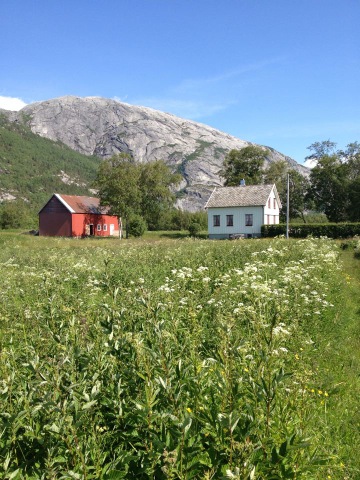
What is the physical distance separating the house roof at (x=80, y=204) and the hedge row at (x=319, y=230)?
31822 mm

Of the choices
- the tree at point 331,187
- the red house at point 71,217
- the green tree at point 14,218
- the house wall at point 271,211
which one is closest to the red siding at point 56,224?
the red house at point 71,217

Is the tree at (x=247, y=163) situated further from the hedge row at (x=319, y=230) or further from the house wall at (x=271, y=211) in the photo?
the hedge row at (x=319, y=230)

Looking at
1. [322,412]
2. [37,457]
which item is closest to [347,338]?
[322,412]

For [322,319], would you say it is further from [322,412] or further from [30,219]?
[30,219]

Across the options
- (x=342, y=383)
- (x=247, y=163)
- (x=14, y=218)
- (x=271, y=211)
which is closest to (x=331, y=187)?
(x=247, y=163)

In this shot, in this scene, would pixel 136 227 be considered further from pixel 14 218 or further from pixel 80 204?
pixel 14 218

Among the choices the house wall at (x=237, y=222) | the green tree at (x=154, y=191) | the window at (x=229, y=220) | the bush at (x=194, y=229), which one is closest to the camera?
the house wall at (x=237, y=222)

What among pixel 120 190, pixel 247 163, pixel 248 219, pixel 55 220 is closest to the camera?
pixel 248 219

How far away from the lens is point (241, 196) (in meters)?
51.8

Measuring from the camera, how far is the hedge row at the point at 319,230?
4194cm

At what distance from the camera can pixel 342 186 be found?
62406 mm

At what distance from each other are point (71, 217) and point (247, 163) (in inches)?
1268

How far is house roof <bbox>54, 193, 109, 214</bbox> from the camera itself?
64500 millimetres

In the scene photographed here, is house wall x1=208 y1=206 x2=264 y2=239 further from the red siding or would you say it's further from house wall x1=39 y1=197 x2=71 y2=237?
house wall x1=39 y1=197 x2=71 y2=237
